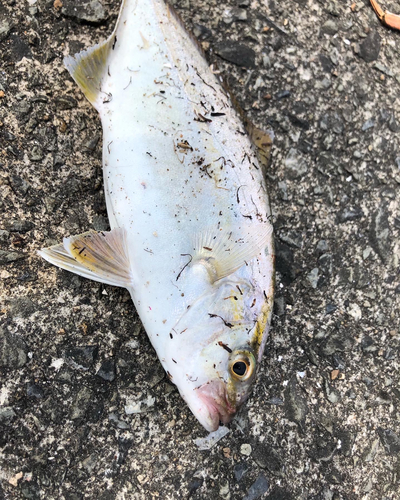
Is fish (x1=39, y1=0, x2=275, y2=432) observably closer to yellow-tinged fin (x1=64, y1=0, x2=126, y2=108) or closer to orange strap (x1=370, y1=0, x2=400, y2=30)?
yellow-tinged fin (x1=64, y1=0, x2=126, y2=108)

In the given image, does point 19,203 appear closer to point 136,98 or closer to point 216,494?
point 136,98

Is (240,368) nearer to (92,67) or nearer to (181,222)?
(181,222)

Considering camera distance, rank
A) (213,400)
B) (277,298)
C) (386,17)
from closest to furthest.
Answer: (213,400)
(277,298)
(386,17)

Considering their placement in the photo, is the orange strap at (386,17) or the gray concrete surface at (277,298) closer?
the gray concrete surface at (277,298)

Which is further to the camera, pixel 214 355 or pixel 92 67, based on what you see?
pixel 92 67

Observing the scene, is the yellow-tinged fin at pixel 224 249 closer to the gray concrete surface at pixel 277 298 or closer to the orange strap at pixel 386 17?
the gray concrete surface at pixel 277 298

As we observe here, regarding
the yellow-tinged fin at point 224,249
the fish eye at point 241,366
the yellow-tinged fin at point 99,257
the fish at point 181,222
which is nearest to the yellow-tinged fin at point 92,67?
the fish at point 181,222

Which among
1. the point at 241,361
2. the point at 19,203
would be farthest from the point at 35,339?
the point at 241,361

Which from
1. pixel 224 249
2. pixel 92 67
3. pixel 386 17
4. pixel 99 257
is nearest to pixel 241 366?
pixel 224 249
